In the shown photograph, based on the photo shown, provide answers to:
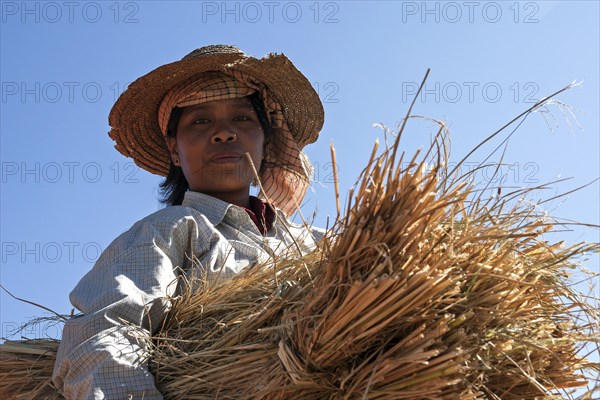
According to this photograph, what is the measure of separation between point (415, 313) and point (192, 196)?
1.34 meters

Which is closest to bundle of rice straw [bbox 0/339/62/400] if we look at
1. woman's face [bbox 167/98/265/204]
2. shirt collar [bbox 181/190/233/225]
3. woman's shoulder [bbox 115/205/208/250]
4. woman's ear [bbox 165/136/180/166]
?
woman's shoulder [bbox 115/205/208/250]

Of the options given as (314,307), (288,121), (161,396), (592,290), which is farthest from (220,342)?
(288,121)

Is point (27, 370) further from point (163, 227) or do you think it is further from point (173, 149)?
point (173, 149)

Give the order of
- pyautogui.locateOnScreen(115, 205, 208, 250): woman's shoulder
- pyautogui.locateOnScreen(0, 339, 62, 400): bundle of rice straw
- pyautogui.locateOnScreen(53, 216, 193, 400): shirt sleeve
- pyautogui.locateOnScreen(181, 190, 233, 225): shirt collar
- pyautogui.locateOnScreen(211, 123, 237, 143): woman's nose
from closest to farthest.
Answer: pyautogui.locateOnScreen(53, 216, 193, 400): shirt sleeve < pyautogui.locateOnScreen(0, 339, 62, 400): bundle of rice straw < pyautogui.locateOnScreen(115, 205, 208, 250): woman's shoulder < pyautogui.locateOnScreen(181, 190, 233, 225): shirt collar < pyautogui.locateOnScreen(211, 123, 237, 143): woman's nose

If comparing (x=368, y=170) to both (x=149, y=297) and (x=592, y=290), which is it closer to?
(x=592, y=290)

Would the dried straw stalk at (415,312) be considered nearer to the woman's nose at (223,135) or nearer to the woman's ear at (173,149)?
the woman's nose at (223,135)

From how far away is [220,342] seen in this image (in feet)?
5.76

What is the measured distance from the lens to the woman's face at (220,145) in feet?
8.70

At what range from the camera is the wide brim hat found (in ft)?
8.99

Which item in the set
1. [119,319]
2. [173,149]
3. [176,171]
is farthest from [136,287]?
[176,171]

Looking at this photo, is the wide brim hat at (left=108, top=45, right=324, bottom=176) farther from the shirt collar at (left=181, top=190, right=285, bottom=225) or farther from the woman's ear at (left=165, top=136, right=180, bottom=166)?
the shirt collar at (left=181, top=190, right=285, bottom=225)

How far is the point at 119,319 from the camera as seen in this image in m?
1.89

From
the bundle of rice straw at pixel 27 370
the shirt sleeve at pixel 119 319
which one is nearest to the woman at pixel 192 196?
the shirt sleeve at pixel 119 319

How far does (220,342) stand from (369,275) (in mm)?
511
